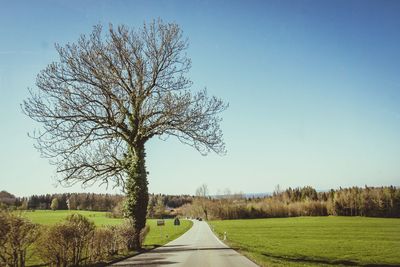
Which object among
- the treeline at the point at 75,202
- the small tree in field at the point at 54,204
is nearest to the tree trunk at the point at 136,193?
the treeline at the point at 75,202

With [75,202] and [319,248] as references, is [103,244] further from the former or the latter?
[75,202]

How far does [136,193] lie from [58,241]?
10.2 meters

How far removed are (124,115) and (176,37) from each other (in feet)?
22.0

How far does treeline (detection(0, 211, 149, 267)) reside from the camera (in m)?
11.8

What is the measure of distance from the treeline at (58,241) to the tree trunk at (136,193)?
7.60ft

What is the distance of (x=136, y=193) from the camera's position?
2447cm

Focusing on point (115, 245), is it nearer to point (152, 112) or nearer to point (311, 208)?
point (152, 112)

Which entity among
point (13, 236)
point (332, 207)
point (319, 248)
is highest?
point (13, 236)

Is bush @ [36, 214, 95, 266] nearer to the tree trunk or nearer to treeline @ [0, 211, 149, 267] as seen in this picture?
treeline @ [0, 211, 149, 267]

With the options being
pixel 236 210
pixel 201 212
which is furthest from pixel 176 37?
pixel 201 212

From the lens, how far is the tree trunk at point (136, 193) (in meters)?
24.4

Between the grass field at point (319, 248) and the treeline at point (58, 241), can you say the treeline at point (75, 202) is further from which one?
the treeline at point (58, 241)

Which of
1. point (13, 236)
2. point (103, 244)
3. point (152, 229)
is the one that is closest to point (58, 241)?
point (13, 236)

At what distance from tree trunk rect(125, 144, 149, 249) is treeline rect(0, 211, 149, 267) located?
232 centimetres
